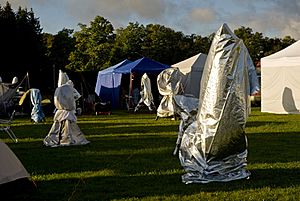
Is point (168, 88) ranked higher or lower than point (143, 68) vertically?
lower

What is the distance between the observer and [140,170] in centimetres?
888

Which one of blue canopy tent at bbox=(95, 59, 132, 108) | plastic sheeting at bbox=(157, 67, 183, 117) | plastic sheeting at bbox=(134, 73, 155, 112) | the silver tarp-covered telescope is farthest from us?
blue canopy tent at bbox=(95, 59, 132, 108)

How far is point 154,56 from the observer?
53.9 meters

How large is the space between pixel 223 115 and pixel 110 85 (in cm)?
2474

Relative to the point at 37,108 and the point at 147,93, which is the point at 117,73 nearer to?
the point at 147,93

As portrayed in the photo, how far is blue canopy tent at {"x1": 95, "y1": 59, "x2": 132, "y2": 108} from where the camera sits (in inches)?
1237

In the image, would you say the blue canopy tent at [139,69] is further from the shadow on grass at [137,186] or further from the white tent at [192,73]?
the shadow on grass at [137,186]

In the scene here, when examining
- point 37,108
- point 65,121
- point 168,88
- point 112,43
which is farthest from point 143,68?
point 112,43

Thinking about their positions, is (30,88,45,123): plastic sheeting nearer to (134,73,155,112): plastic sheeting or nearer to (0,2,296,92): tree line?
(134,73,155,112): plastic sheeting

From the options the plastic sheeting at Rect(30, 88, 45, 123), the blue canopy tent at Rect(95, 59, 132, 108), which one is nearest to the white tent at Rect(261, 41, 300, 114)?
the blue canopy tent at Rect(95, 59, 132, 108)

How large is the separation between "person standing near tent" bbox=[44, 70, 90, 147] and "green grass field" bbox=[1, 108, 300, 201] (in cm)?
43

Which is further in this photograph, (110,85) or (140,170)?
(110,85)

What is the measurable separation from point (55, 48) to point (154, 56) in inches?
443

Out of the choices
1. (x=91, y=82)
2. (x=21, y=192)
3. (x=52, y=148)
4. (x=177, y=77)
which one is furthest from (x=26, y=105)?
(x=21, y=192)
